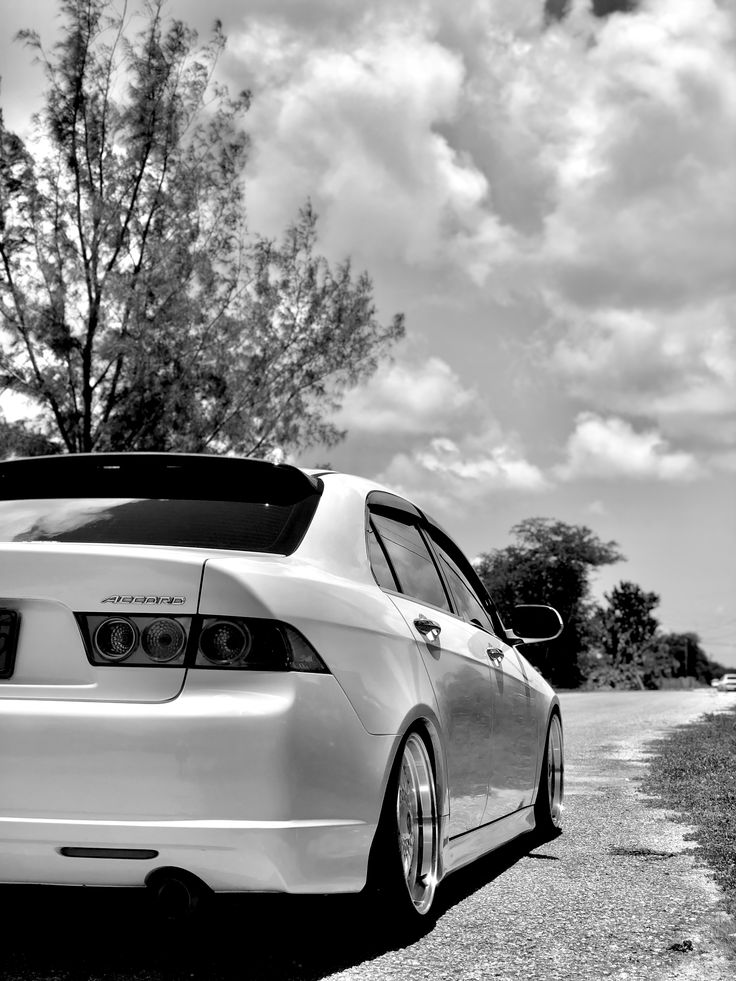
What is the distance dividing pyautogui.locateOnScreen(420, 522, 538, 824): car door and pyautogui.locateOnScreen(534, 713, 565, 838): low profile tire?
359 millimetres

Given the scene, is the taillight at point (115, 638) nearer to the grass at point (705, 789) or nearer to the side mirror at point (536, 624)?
the grass at point (705, 789)

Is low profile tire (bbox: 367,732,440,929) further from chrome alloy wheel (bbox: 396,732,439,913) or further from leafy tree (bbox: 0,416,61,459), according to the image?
leafy tree (bbox: 0,416,61,459)

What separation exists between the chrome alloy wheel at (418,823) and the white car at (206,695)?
0.01m

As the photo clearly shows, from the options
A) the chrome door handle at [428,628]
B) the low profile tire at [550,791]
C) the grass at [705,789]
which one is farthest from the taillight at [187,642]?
the low profile tire at [550,791]

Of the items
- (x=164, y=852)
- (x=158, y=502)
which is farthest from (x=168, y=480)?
(x=164, y=852)

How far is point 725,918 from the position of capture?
14.4 feet

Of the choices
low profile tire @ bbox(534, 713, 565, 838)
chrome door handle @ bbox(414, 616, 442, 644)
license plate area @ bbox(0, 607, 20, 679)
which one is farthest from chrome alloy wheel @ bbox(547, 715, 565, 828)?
license plate area @ bbox(0, 607, 20, 679)

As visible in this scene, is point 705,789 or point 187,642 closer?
point 187,642

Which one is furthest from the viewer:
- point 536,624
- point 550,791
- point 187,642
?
point 550,791

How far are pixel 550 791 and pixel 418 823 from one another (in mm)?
2622

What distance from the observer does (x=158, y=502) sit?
407 centimetres

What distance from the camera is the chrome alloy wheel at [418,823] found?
13.4 feet

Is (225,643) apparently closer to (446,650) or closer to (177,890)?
(177,890)

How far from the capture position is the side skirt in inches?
179
